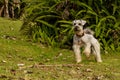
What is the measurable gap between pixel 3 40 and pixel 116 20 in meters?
3.63

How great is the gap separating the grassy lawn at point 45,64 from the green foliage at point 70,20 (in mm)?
514

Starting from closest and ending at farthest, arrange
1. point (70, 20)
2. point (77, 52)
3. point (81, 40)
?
point (77, 52) < point (81, 40) < point (70, 20)

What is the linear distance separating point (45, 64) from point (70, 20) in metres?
3.86

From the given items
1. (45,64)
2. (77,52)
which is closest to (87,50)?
(77,52)

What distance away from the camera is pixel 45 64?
1041cm

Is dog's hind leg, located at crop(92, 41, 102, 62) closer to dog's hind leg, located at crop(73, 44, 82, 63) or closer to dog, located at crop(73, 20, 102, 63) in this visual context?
dog, located at crop(73, 20, 102, 63)

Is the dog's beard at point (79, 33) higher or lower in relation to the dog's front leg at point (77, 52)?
higher

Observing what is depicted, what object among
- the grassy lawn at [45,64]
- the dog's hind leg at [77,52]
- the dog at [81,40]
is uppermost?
the dog at [81,40]

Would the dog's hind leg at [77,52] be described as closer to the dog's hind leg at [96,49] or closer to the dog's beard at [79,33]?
the dog's beard at [79,33]

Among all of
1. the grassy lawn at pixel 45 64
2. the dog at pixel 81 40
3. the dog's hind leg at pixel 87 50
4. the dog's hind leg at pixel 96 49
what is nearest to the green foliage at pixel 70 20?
the grassy lawn at pixel 45 64

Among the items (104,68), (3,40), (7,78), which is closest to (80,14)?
(3,40)

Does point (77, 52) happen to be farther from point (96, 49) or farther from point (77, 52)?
point (96, 49)

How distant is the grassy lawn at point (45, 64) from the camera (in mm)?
8898

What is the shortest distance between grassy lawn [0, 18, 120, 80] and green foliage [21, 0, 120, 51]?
51 centimetres
